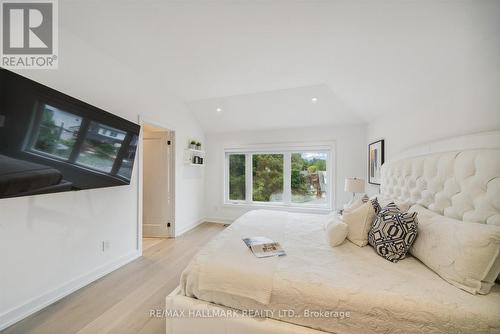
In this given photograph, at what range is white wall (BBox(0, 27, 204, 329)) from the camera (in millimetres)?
1578

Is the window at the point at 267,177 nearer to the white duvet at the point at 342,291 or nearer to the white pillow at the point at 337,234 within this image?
the white pillow at the point at 337,234

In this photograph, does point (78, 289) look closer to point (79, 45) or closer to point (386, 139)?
point (79, 45)

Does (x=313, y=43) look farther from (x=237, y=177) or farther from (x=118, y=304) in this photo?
(x=237, y=177)

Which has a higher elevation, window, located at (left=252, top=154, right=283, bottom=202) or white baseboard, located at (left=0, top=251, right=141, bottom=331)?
window, located at (left=252, top=154, right=283, bottom=202)

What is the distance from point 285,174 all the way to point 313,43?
9.39 feet

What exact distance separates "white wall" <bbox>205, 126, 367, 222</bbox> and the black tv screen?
8.59ft

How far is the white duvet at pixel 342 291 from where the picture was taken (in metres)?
0.96

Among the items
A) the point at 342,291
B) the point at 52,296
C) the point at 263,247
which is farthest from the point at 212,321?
the point at 52,296

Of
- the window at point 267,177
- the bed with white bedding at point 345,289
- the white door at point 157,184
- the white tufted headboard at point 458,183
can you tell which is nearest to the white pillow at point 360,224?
the bed with white bedding at point 345,289

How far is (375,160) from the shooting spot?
3.23 metres

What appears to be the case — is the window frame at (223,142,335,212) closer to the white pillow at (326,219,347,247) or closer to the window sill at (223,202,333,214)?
the window sill at (223,202,333,214)

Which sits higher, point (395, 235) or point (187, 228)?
point (395, 235)

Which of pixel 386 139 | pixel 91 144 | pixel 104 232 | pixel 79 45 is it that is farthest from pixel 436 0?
pixel 104 232

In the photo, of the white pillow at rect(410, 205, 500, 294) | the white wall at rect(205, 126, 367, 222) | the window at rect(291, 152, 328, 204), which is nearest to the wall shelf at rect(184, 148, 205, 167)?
the white wall at rect(205, 126, 367, 222)
